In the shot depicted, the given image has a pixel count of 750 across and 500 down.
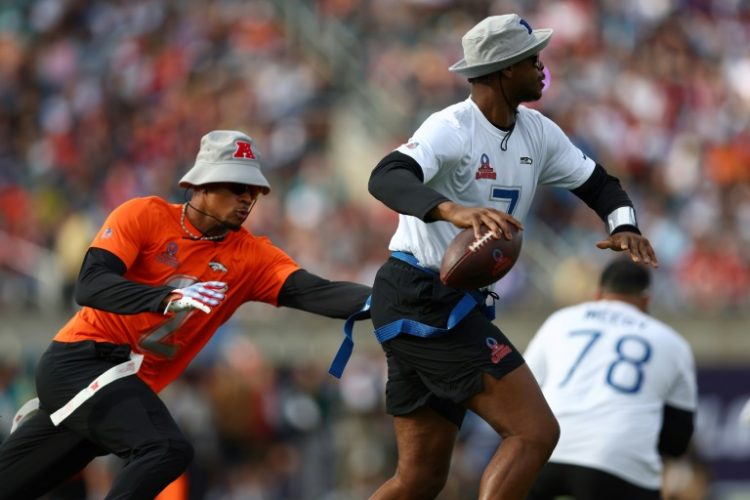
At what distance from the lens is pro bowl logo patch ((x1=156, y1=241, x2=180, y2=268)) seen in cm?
744

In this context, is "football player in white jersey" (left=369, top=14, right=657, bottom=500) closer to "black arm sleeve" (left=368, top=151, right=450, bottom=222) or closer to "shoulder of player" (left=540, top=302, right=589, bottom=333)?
"black arm sleeve" (left=368, top=151, right=450, bottom=222)

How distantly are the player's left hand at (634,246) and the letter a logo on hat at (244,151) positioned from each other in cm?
197

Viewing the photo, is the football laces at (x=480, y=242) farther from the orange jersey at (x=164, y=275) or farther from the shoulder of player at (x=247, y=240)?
the shoulder of player at (x=247, y=240)

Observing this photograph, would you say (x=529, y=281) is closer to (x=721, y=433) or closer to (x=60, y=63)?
(x=721, y=433)

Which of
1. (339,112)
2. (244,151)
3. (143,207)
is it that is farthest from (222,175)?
(339,112)

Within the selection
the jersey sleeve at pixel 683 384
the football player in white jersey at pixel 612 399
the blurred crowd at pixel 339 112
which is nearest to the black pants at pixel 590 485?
the football player in white jersey at pixel 612 399

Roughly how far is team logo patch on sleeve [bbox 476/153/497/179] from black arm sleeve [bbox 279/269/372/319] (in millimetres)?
1157

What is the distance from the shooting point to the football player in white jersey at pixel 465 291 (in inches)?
250

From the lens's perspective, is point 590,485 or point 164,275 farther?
point 590,485

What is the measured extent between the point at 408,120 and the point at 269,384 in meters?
4.05

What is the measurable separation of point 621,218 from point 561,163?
0.40 metres

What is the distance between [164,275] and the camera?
24.4ft

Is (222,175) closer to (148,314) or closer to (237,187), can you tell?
(237,187)

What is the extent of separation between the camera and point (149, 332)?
24.3 ft
